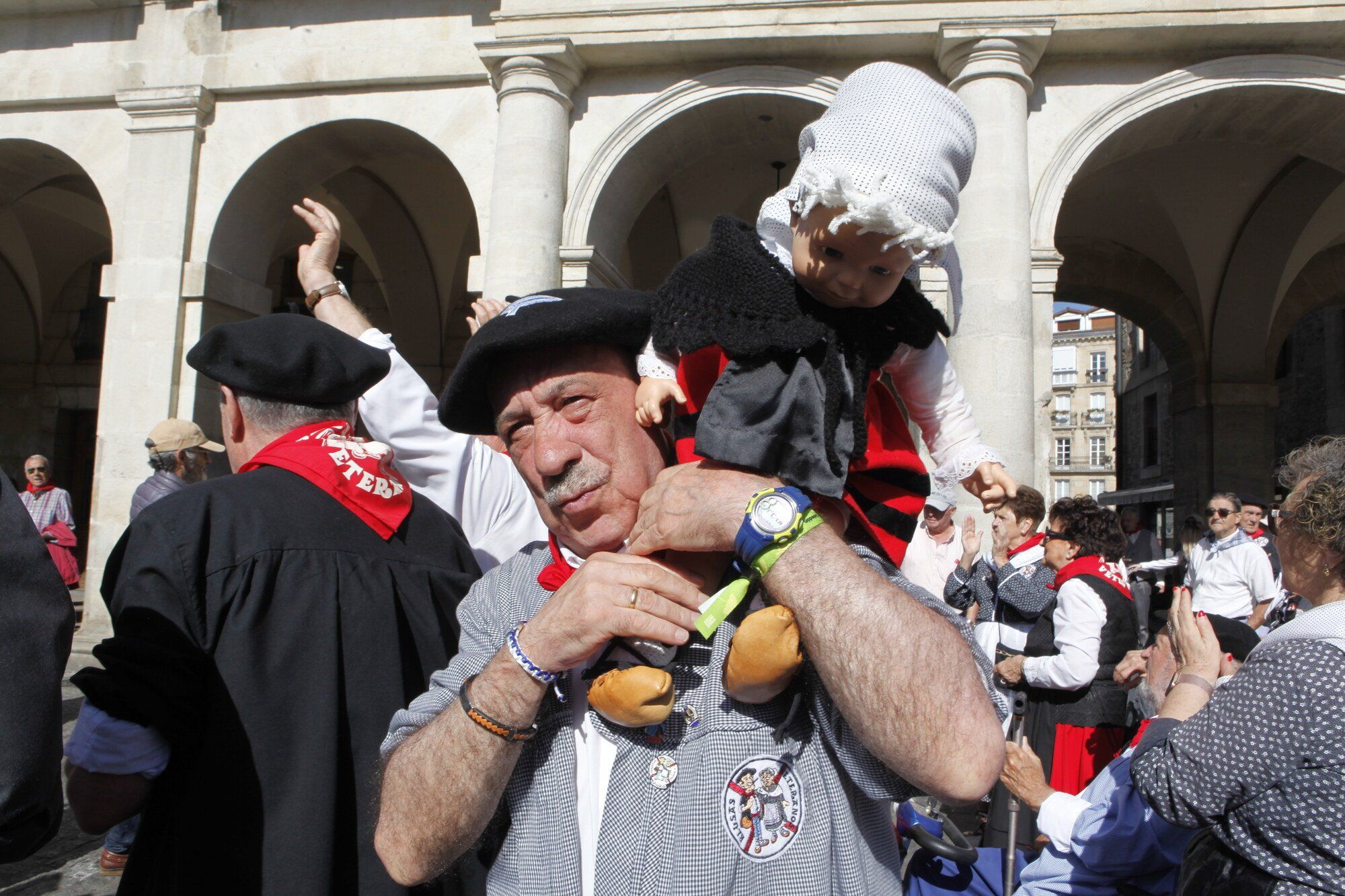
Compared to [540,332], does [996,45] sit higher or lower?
higher

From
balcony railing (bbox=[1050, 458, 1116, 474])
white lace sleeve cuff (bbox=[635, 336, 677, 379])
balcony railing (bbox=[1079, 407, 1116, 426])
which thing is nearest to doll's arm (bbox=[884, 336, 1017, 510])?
white lace sleeve cuff (bbox=[635, 336, 677, 379])

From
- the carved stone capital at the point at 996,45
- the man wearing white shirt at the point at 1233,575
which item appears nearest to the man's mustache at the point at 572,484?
the man wearing white shirt at the point at 1233,575

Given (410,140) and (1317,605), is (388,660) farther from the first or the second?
(410,140)

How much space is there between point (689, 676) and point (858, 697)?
27cm

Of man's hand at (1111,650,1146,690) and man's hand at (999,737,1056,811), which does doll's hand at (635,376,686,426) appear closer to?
man's hand at (999,737,1056,811)

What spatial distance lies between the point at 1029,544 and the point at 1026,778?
2.52 m

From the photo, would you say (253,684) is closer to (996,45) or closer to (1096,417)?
(996,45)

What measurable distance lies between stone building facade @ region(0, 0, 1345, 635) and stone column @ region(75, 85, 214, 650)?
0.08ft

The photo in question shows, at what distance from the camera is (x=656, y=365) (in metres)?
1.58

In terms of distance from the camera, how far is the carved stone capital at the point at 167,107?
945cm

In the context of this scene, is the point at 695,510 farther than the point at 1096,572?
No

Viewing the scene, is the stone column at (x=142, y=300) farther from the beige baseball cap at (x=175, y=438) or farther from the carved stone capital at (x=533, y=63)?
the beige baseball cap at (x=175, y=438)

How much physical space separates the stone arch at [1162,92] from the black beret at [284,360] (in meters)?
7.23

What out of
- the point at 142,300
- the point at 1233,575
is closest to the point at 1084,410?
the point at 1233,575
